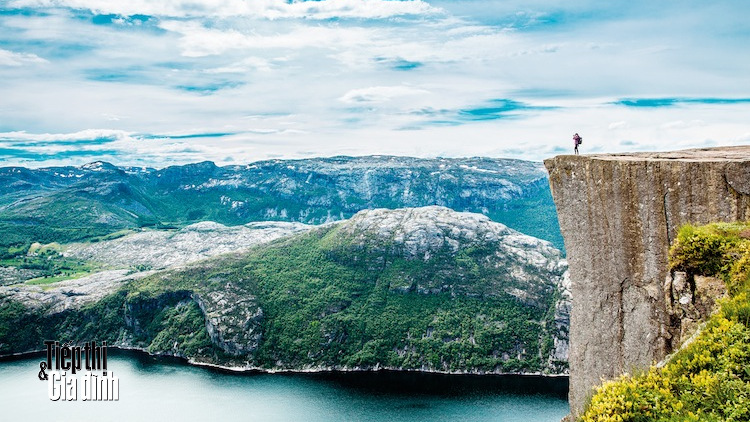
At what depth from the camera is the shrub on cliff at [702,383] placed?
292 inches

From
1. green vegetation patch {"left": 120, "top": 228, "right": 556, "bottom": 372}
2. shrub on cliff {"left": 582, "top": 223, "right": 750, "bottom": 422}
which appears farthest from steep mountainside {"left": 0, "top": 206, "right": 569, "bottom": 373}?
shrub on cliff {"left": 582, "top": 223, "right": 750, "bottom": 422}

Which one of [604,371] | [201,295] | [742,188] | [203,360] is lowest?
[203,360]

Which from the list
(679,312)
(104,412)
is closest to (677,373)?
(679,312)

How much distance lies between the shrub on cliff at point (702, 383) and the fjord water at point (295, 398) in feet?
340

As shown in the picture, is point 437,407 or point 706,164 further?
point 437,407

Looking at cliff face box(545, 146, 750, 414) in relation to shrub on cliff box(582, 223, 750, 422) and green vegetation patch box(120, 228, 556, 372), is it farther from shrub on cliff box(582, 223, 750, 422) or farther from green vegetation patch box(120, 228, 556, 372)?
green vegetation patch box(120, 228, 556, 372)

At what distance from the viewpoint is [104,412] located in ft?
383

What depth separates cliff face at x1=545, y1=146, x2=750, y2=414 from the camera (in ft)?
36.5

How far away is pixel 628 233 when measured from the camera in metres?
12.2

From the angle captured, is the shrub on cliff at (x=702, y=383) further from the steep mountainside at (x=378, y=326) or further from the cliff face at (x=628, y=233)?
the steep mountainside at (x=378, y=326)

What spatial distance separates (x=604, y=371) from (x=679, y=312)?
320cm

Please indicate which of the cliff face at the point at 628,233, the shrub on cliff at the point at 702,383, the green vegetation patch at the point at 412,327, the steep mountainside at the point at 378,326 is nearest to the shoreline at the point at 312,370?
the steep mountainside at the point at 378,326

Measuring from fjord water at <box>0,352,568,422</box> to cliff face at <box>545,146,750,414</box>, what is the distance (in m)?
99.2

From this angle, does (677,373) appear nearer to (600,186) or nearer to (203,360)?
(600,186)
